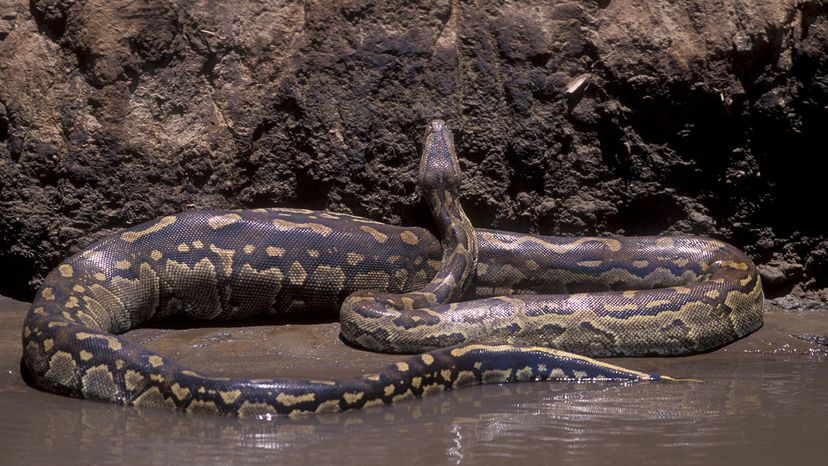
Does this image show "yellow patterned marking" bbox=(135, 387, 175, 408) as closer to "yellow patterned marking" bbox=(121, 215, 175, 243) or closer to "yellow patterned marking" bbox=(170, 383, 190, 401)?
"yellow patterned marking" bbox=(170, 383, 190, 401)

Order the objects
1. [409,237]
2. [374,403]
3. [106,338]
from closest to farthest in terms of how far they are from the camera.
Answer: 1. [374,403]
2. [106,338]
3. [409,237]

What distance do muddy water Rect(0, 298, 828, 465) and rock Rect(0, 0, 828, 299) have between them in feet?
7.27

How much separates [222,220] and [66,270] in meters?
1.67

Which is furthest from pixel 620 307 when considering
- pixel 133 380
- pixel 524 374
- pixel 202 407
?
pixel 133 380

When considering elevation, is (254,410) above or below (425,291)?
below

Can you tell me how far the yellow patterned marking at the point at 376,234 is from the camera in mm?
11383

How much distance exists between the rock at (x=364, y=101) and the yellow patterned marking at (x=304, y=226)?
686 millimetres

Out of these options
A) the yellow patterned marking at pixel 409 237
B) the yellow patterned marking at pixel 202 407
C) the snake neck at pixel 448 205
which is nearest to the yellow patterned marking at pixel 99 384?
the yellow patterned marking at pixel 202 407

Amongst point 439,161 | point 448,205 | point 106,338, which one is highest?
point 439,161

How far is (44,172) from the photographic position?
1155 centimetres

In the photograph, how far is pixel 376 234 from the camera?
37.5 feet

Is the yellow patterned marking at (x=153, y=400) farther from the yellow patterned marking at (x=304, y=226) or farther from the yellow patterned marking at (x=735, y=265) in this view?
the yellow patterned marking at (x=735, y=265)

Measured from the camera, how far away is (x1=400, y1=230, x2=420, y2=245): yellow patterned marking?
1154 cm

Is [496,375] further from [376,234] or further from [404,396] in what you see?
[376,234]
